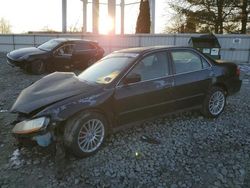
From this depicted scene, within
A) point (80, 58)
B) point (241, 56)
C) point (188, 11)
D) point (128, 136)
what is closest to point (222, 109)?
point (128, 136)

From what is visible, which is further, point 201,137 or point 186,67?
point 186,67

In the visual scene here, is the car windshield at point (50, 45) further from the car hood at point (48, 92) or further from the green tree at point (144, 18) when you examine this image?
the green tree at point (144, 18)

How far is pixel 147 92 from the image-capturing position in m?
4.63

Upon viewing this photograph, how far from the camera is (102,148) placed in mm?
4383

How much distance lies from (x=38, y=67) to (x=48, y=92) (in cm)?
722

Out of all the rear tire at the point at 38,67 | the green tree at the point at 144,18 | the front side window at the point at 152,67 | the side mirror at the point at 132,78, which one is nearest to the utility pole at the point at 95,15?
the green tree at the point at 144,18

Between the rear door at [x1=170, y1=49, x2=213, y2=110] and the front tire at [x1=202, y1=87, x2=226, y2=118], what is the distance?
0.15 metres

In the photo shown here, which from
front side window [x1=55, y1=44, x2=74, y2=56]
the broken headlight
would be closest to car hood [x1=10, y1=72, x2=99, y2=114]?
the broken headlight

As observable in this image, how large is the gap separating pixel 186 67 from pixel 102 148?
2.21 meters

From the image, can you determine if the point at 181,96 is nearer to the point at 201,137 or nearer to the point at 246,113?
the point at 201,137

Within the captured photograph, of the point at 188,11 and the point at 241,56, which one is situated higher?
the point at 188,11

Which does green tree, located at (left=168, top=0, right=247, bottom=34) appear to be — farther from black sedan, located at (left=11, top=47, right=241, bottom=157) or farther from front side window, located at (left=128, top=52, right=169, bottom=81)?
front side window, located at (left=128, top=52, right=169, bottom=81)

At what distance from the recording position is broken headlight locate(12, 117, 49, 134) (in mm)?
3723

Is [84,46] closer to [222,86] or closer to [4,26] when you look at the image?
[222,86]
